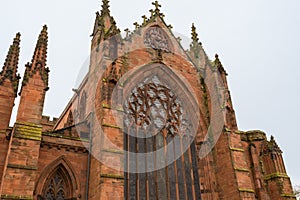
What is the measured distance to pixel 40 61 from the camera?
44.5 feet

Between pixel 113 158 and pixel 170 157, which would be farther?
pixel 170 157

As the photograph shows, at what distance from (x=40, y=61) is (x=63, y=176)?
16.6 feet

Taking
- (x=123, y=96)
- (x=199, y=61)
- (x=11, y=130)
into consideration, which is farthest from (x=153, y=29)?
(x=11, y=130)

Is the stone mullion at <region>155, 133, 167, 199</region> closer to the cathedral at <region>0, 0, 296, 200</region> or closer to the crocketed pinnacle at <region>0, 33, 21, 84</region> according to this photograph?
the cathedral at <region>0, 0, 296, 200</region>

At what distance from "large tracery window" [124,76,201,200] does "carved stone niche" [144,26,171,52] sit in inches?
110

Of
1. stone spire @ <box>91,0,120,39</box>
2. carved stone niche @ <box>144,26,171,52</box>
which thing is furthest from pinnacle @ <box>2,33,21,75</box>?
carved stone niche @ <box>144,26,171,52</box>

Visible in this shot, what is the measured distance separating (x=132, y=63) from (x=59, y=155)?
6.20m

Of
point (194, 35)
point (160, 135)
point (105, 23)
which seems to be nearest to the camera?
point (160, 135)

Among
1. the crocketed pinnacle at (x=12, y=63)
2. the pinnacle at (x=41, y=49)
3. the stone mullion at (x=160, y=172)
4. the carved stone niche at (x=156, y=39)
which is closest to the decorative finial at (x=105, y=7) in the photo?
the carved stone niche at (x=156, y=39)

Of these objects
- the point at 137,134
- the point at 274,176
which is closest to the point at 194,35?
the point at 137,134

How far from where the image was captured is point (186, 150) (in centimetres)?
1534

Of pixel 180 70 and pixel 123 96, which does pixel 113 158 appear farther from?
pixel 180 70

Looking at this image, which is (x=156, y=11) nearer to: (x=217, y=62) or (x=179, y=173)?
(x=217, y=62)

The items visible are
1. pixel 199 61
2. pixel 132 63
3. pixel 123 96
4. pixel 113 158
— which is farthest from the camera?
pixel 199 61
